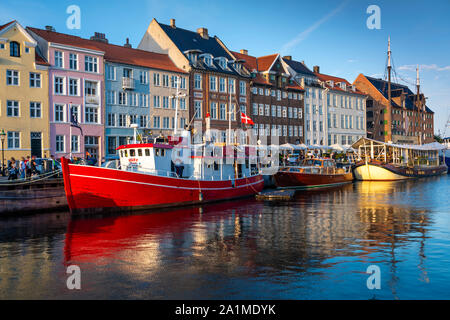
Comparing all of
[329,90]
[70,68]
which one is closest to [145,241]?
[70,68]

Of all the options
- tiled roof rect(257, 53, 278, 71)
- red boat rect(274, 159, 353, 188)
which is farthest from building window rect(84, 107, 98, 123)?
tiled roof rect(257, 53, 278, 71)

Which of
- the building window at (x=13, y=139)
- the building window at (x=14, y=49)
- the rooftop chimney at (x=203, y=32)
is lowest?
the building window at (x=13, y=139)

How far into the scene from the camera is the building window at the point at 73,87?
144 ft

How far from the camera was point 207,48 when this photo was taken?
60125mm

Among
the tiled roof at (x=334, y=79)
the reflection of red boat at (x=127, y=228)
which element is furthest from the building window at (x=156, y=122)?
the tiled roof at (x=334, y=79)

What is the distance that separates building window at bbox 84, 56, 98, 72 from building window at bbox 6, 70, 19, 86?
6840mm

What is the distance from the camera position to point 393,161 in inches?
2549

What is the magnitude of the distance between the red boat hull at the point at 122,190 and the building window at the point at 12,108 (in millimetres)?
19129

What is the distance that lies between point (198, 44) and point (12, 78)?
86.0 feet

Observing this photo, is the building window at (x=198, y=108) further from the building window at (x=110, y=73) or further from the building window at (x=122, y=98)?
the building window at (x=110, y=73)

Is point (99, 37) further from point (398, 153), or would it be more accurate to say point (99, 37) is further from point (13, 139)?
point (398, 153)

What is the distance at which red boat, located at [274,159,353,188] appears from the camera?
45188 mm

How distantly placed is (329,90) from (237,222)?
2392 inches

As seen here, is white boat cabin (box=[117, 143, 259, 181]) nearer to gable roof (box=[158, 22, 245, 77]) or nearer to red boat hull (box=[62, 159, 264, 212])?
red boat hull (box=[62, 159, 264, 212])
